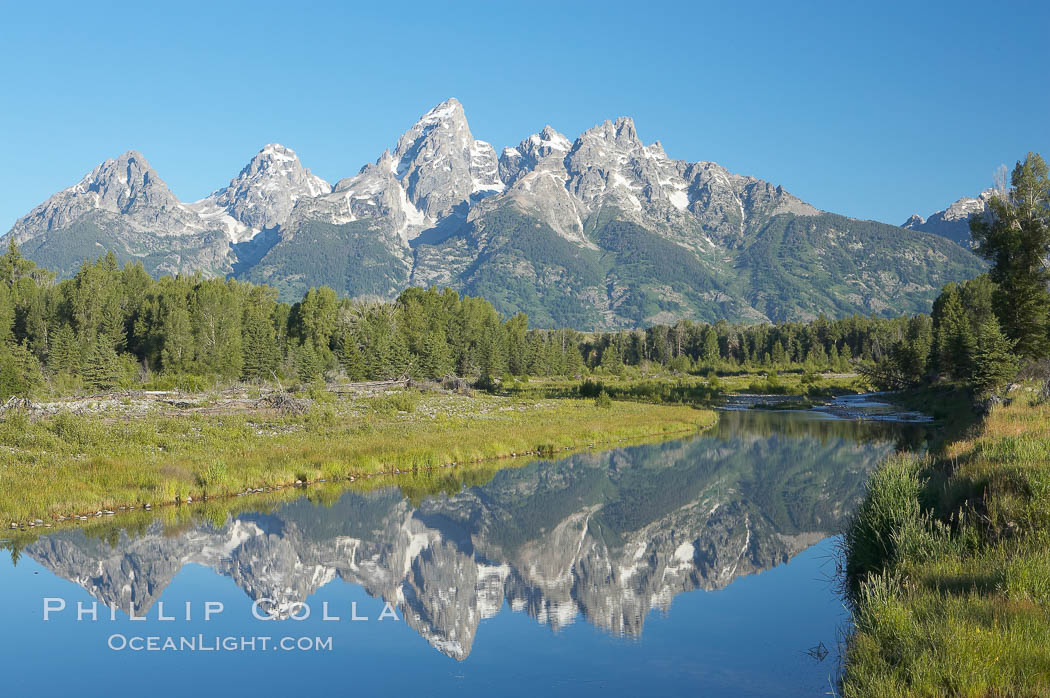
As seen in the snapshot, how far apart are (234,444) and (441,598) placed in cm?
2126

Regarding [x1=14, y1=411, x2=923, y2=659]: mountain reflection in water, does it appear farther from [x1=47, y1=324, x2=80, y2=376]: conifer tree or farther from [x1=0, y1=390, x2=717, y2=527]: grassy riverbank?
[x1=47, y1=324, x2=80, y2=376]: conifer tree

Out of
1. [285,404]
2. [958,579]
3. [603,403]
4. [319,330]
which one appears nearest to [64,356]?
[319,330]

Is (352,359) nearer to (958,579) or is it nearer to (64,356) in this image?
(64,356)

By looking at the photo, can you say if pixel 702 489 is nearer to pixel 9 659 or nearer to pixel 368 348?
pixel 9 659

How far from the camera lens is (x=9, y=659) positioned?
15.9 m

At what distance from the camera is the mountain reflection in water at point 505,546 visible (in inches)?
808

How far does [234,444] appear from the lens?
37.6 metres

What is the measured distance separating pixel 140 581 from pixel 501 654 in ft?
38.2

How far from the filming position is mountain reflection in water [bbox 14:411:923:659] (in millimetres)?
20516

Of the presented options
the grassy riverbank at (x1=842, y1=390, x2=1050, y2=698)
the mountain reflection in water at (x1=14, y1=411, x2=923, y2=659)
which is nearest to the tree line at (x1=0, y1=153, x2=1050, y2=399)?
the mountain reflection in water at (x1=14, y1=411, x2=923, y2=659)

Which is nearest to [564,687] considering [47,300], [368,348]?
[368,348]

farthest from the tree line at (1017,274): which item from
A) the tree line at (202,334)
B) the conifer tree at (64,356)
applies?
the conifer tree at (64,356)

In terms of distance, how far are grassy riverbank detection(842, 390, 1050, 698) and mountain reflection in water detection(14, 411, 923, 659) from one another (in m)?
6.23

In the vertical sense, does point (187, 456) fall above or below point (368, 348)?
below
